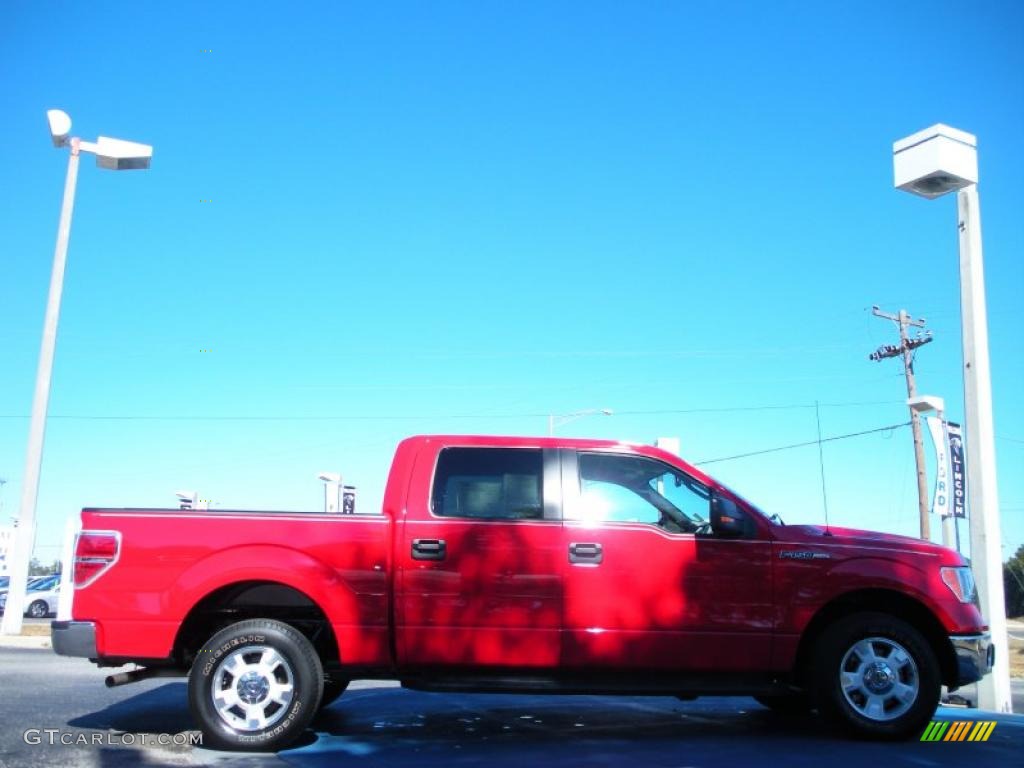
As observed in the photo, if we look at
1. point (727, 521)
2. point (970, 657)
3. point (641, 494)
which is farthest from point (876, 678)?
point (641, 494)

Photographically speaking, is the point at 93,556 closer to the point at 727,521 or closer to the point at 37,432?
the point at 727,521

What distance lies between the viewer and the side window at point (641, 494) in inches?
222

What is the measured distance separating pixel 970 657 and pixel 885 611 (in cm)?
Result: 54

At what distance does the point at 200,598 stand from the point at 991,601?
6.88 m

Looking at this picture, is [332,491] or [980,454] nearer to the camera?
[980,454]

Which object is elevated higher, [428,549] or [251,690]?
[428,549]

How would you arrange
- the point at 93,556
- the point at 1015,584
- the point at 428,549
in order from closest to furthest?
1. the point at 93,556
2. the point at 428,549
3. the point at 1015,584

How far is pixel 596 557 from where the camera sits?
17.9 ft

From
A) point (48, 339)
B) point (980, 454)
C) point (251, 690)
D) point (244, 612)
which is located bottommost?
point (251, 690)

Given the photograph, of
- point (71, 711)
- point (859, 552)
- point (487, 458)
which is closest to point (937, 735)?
point (859, 552)

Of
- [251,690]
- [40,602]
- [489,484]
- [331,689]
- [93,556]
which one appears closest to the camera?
[251,690]

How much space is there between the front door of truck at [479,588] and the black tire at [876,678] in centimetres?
170

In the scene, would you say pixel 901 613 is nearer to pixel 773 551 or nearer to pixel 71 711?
pixel 773 551

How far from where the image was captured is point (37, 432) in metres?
15.0
